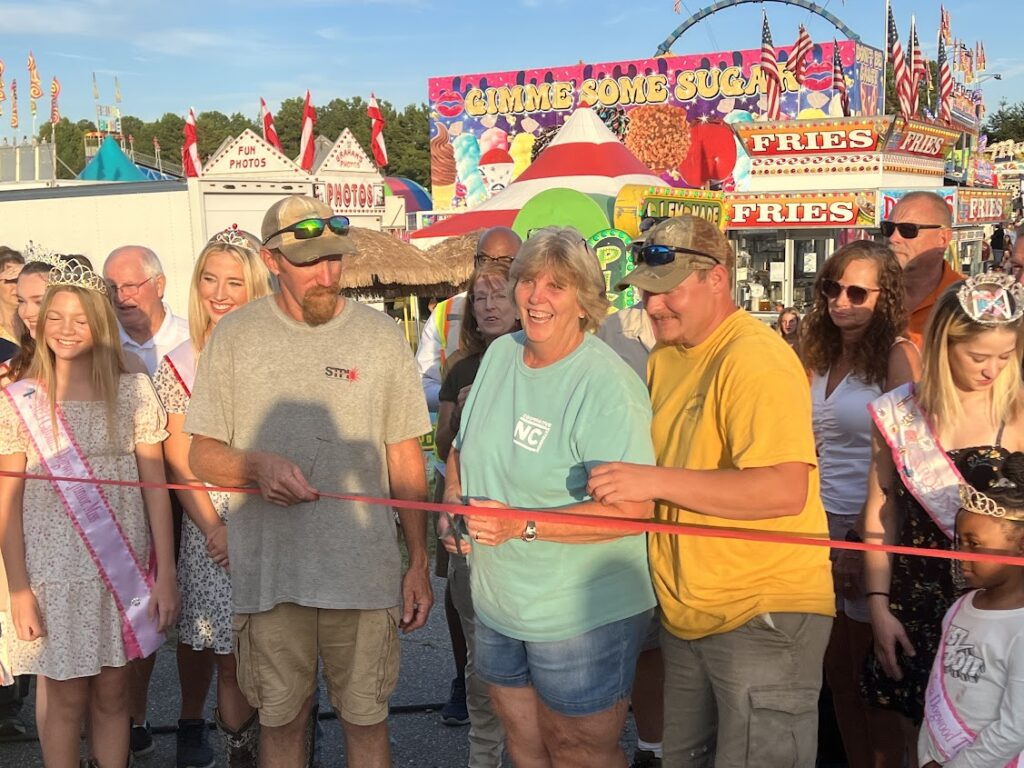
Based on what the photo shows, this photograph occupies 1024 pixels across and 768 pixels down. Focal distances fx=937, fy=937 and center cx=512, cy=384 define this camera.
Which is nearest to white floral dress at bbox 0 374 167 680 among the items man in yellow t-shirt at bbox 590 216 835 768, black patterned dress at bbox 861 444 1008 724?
man in yellow t-shirt at bbox 590 216 835 768

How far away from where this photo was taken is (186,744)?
366cm

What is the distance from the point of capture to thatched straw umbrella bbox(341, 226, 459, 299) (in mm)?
15602

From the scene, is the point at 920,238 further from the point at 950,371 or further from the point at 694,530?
the point at 694,530

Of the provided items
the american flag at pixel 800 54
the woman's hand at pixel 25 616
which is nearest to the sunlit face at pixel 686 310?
the woman's hand at pixel 25 616

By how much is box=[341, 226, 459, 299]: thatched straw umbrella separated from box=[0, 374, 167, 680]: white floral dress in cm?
1186

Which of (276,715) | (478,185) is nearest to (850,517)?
(276,715)

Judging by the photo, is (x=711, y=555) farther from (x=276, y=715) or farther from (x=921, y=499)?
(x=276, y=715)

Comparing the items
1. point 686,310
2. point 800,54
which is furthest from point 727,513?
point 800,54

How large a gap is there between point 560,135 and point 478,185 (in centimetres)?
1746

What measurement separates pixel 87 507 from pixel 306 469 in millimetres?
947

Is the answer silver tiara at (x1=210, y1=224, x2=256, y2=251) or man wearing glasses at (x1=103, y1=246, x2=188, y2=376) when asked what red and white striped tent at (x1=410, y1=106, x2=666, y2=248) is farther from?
silver tiara at (x1=210, y1=224, x2=256, y2=251)

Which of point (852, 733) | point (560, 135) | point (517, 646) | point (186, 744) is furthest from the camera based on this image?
point (560, 135)

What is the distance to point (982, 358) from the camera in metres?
2.48

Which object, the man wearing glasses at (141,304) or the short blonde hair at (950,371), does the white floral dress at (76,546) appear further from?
the short blonde hair at (950,371)
